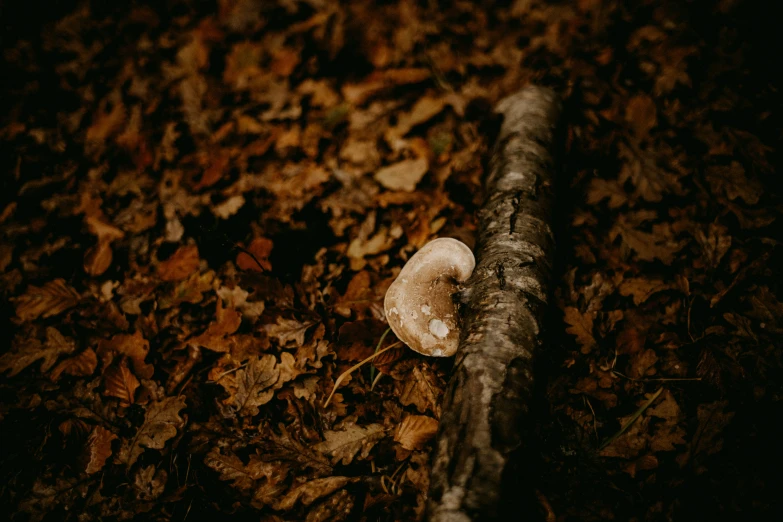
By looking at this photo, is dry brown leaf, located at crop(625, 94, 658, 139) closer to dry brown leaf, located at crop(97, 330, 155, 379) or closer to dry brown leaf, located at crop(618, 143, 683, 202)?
dry brown leaf, located at crop(618, 143, 683, 202)

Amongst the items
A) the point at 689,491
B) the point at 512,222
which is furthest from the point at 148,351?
the point at 689,491

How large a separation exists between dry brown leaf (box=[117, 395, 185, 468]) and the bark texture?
70.5 inches

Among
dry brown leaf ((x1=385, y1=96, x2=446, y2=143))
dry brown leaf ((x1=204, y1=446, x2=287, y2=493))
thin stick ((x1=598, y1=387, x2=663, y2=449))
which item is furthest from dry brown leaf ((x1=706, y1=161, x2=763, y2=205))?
dry brown leaf ((x1=204, y1=446, x2=287, y2=493))

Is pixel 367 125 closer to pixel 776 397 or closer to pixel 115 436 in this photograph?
pixel 115 436

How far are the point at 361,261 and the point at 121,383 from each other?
1.97 metres

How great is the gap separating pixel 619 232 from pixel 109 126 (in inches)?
217

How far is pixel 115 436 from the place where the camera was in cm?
249

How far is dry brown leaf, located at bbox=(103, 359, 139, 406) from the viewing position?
8.63 feet

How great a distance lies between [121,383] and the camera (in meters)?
2.67

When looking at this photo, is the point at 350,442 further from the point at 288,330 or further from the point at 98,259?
the point at 98,259

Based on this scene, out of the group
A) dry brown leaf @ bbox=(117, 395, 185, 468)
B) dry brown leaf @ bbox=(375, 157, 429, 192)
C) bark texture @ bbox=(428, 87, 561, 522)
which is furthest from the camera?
dry brown leaf @ bbox=(375, 157, 429, 192)

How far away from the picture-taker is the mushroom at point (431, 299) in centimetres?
231

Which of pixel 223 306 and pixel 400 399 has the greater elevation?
pixel 223 306

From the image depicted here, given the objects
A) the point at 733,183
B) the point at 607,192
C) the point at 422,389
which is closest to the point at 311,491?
the point at 422,389
